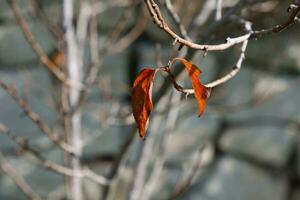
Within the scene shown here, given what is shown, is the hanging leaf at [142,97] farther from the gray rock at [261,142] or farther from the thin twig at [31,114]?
the gray rock at [261,142]

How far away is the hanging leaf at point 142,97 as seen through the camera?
0.62m

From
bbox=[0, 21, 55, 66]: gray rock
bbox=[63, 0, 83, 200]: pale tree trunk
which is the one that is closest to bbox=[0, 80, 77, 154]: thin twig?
bbox=[63, 0, 83, 200]: pale tree trunk

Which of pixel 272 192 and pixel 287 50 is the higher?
pixel 287 50

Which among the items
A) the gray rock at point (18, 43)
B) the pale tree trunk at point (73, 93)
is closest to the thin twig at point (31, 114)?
the pale tree trunk at point (73, 93)

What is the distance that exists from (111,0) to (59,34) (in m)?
0.78

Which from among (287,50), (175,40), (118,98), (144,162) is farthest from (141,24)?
(175,40)

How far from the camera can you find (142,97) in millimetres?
630

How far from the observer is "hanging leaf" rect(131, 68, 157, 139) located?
0.62 metres

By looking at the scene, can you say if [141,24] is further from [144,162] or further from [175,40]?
[175,40]

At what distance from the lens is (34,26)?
90.7 inches

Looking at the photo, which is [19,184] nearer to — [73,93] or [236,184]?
[73,93]

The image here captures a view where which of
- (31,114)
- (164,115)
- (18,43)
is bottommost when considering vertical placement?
(164,115)

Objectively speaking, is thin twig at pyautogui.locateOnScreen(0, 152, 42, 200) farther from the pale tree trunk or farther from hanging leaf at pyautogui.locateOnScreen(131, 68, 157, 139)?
hanging leaf at pyautogui.locateOnScreen(131, 68, 157, 139)

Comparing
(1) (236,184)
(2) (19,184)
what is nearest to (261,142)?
(1) (236,184)
